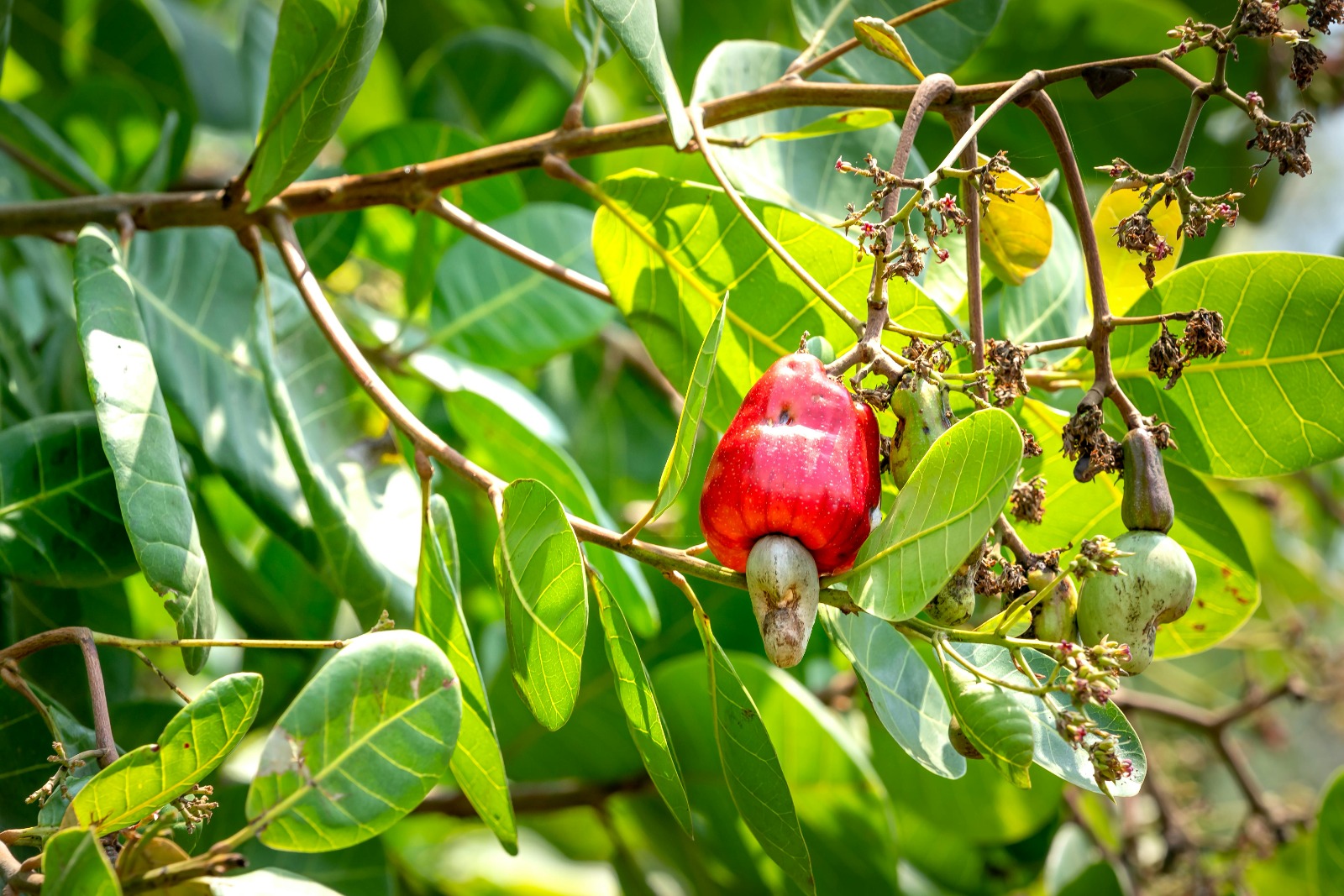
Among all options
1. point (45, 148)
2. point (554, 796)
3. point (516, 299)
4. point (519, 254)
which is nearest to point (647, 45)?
point (519, 254)

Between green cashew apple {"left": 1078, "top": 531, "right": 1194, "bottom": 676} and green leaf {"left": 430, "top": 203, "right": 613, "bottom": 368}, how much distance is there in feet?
3.34

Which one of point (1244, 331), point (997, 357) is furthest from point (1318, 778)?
point (997, 357)

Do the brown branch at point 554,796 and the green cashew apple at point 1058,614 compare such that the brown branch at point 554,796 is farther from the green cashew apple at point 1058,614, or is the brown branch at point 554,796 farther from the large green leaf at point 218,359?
the green cashew apple at point 1058,614

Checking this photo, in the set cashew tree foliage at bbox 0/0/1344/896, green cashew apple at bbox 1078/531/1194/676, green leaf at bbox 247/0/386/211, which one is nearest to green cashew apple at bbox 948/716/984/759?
cashew tree foliage at bbox 0/0/1344/896

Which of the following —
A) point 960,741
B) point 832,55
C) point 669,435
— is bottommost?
point 669,435

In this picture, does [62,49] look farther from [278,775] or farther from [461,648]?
[278,775]

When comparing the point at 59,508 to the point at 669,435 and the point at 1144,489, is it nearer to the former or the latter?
the point at 1144,489

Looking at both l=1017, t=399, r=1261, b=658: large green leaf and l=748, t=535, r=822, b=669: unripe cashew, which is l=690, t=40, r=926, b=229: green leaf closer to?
l=1017, t=399, r=1261, b=658: large green leaf

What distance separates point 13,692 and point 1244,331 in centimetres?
104

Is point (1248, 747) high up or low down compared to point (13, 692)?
down

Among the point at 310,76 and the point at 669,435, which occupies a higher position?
the point at 310,76

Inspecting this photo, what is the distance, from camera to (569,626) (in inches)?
29.0

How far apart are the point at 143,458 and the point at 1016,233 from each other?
69cm

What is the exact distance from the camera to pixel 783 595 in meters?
0.66
